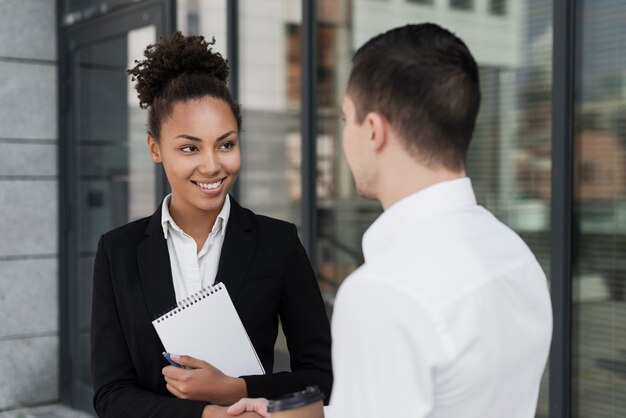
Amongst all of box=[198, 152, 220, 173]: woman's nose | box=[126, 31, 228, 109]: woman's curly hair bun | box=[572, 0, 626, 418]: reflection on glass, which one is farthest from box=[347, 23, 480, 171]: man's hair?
box=[572, 0, 626, 418]: reflection on glass

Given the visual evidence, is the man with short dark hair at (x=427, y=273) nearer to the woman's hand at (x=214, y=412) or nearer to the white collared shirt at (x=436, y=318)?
the white collared shirt at (x=436, y=318)

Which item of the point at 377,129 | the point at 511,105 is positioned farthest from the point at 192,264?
the point at 511,105

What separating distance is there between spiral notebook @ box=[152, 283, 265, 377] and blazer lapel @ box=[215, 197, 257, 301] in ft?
0.26

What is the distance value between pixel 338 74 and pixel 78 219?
3190 millimetres

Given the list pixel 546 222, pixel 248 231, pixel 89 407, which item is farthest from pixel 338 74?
pixel 89 407

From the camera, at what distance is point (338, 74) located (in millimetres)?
4320

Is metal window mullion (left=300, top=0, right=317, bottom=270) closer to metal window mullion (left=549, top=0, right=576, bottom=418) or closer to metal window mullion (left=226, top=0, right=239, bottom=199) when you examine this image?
metal window mullion (left=226, top=0, right=239, bottom=199)

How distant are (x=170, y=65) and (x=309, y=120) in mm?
2673

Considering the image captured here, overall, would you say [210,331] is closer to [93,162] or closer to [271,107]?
[271,107]

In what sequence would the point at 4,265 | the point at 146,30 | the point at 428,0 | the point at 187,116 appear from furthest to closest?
the point at 4,265 < the point at 146,30 < the point at 428,0 < the point at 187,116

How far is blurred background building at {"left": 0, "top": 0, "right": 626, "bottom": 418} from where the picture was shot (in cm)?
316

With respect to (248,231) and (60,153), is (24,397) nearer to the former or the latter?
(60,153)

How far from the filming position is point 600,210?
313cm

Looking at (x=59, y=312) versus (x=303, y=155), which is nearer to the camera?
(x=303, y=155)
